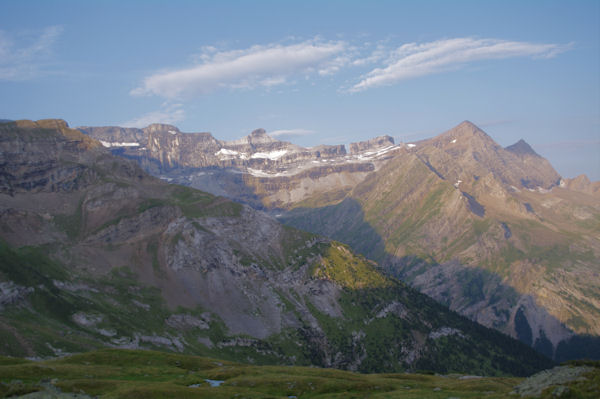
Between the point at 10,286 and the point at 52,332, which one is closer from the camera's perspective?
the point at 52,332

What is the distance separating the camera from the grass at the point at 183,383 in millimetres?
72375

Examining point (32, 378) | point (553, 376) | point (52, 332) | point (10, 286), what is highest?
point (553, 376)

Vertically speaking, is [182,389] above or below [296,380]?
above

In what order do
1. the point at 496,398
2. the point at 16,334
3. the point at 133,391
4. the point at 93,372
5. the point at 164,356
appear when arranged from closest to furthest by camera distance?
the point at 496,398, the point at 133,391, the point at 93,372, the point at 164,356, the point at 16,334

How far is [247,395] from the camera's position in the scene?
244 feet

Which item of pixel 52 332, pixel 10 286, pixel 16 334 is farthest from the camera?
pixel 10 286

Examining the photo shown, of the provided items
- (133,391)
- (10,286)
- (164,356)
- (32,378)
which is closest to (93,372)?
(32,378)

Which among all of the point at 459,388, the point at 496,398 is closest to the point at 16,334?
the point at 459,388

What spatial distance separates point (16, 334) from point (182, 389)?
121 metres

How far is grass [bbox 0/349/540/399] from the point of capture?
237ft

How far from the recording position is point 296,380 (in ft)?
302

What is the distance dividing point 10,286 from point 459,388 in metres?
203

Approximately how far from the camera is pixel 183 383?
286 ft

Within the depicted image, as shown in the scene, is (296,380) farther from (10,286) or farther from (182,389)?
(10,286)
